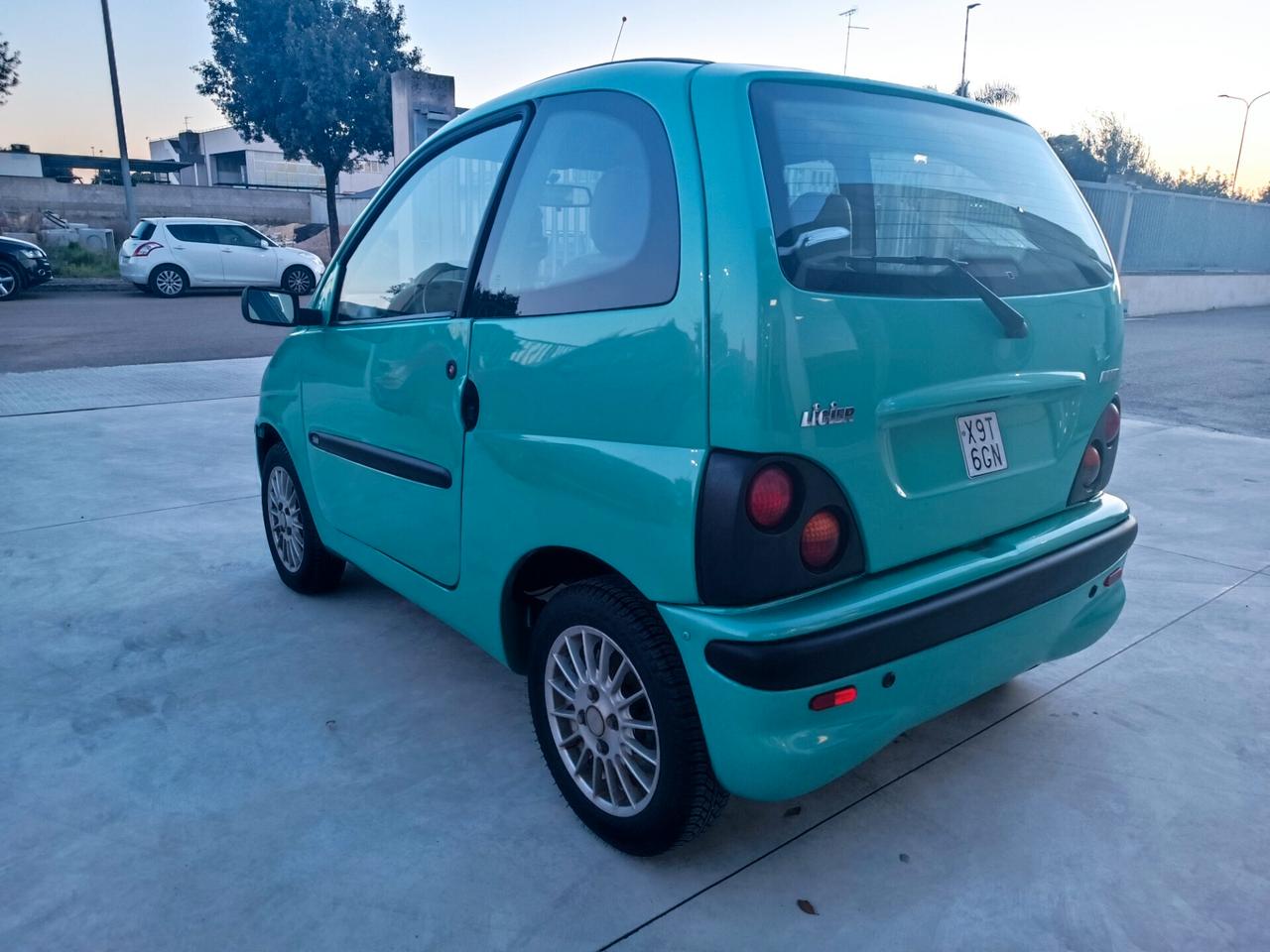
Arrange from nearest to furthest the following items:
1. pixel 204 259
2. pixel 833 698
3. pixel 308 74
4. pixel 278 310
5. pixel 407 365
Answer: pixel 833 698
pixel 407 365
pixel 278 310
pixel 204 259
pixel 308 74

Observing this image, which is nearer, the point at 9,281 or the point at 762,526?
the point at 762,526

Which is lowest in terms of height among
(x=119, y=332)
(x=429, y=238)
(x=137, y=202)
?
(x=119, y=332)

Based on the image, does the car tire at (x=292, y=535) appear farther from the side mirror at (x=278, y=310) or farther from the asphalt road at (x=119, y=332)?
the asphalt road at (x=119, y=332)

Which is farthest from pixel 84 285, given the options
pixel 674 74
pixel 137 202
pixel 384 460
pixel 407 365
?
pixel 674 74

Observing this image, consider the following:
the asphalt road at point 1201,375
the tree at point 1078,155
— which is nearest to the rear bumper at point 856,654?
the asphalt road at point 1201,375

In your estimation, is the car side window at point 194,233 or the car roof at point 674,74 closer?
the car roof at point 674,74

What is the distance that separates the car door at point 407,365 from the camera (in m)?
2.67

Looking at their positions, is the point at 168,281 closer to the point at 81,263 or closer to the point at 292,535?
the point at 81,263

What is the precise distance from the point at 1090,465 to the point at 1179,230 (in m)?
19.9

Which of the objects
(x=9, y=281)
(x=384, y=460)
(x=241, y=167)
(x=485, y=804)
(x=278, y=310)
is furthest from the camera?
(x=241, y=167)

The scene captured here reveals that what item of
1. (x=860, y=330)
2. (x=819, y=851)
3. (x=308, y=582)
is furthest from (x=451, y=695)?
(x=860, y=330)

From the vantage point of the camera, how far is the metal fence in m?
17.2

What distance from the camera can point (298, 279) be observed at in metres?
19.5

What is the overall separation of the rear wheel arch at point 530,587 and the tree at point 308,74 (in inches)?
1105
